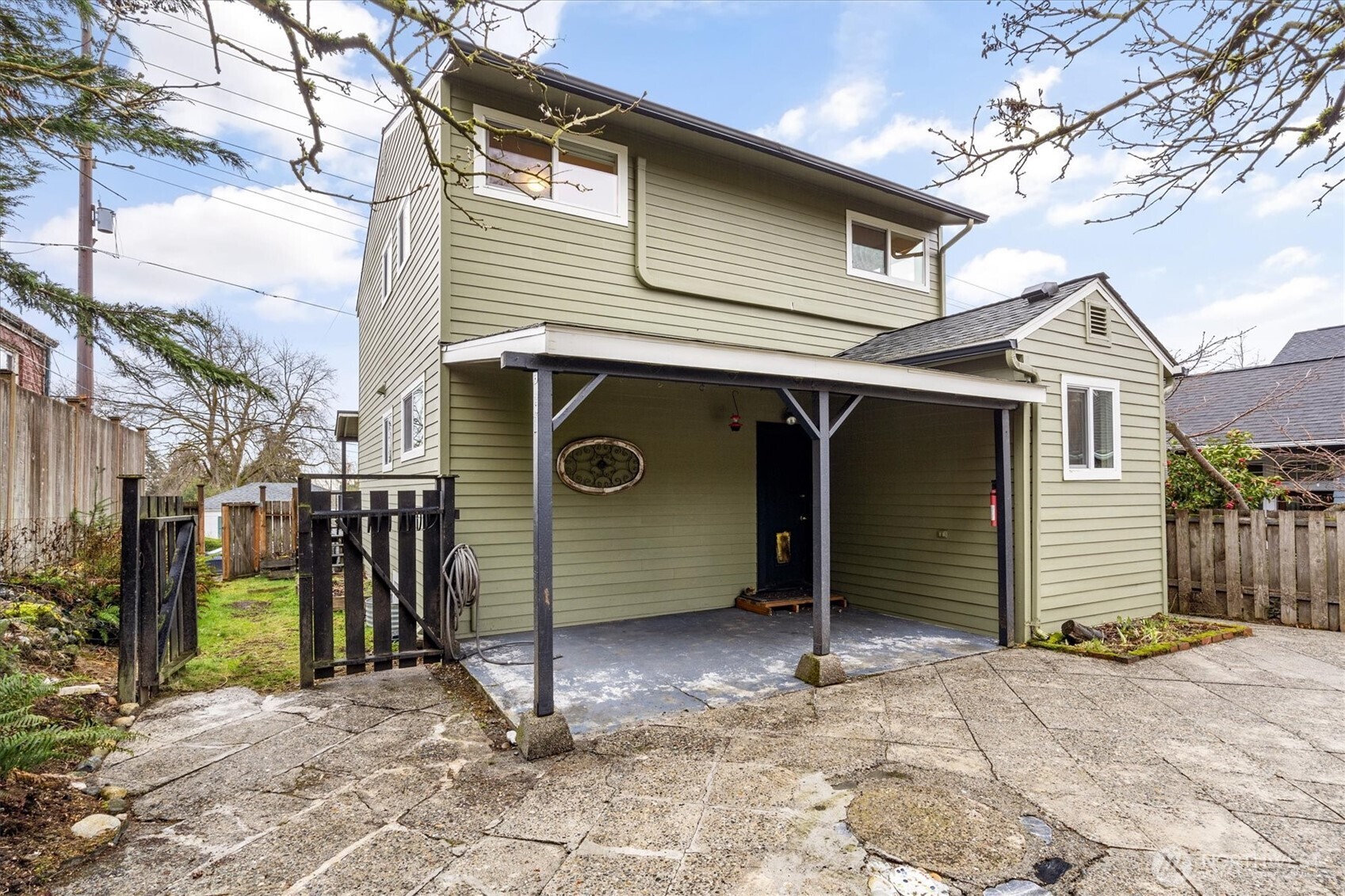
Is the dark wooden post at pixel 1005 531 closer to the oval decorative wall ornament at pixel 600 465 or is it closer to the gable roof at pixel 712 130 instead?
the gable roof at pixel 712 130

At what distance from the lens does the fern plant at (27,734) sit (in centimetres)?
249

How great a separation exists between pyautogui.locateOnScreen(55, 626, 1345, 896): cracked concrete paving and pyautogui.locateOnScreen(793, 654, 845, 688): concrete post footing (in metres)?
0.11

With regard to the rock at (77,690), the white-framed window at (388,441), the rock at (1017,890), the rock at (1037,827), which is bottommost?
the rock at (1037,827)

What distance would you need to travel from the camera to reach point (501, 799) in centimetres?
281

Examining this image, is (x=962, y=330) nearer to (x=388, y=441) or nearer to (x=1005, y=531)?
(x=1005, y=531)

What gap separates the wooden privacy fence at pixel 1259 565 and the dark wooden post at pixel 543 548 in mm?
7408

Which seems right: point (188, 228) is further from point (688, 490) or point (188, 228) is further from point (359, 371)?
point (688, 490)

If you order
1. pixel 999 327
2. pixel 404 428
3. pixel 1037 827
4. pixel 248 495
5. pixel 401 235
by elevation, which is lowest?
pixel 1037 827

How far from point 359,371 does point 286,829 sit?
9.62 meters

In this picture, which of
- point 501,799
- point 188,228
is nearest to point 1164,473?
point 501,799

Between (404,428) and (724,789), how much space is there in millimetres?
5699

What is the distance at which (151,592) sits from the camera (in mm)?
4004

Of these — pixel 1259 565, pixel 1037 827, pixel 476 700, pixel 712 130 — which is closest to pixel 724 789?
pixel 1037 827

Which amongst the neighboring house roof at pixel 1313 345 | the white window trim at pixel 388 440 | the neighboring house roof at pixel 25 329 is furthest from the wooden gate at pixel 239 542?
the neighboring house roof at pixel 1313 345
